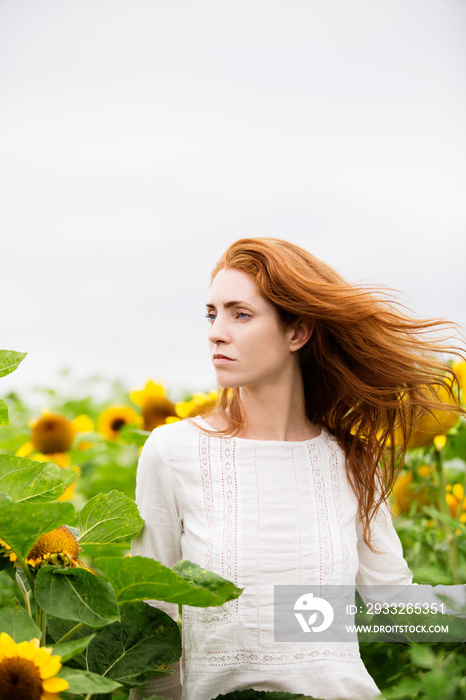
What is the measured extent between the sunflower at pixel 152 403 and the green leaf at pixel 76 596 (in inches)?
53.2

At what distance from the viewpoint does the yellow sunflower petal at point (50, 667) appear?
758 millimetres

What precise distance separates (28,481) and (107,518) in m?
0.16

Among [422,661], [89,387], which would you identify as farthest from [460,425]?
[89,387]

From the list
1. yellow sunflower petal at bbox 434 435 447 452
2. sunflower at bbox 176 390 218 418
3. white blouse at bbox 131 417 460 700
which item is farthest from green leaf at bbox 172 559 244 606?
yellow sunflower petal at bbox 434 435 447 452

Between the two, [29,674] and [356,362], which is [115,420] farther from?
[29,674]

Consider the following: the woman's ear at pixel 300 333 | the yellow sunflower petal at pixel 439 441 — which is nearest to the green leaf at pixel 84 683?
the woman's ear at pixel 300 333

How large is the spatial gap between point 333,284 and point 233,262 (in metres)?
0.21

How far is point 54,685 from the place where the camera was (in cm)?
76

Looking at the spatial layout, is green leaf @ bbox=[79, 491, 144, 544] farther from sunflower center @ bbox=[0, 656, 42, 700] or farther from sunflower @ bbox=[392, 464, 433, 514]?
sunflower @ bbox=[392, 464, 433, 514]

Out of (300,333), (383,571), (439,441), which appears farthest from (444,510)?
(300,333)

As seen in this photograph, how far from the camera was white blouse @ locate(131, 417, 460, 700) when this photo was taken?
1186 millimetres

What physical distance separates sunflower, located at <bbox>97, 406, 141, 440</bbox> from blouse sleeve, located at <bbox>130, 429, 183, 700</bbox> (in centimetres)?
140

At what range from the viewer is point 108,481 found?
213 centimetres

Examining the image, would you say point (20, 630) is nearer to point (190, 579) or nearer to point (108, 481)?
point (190, 579)
